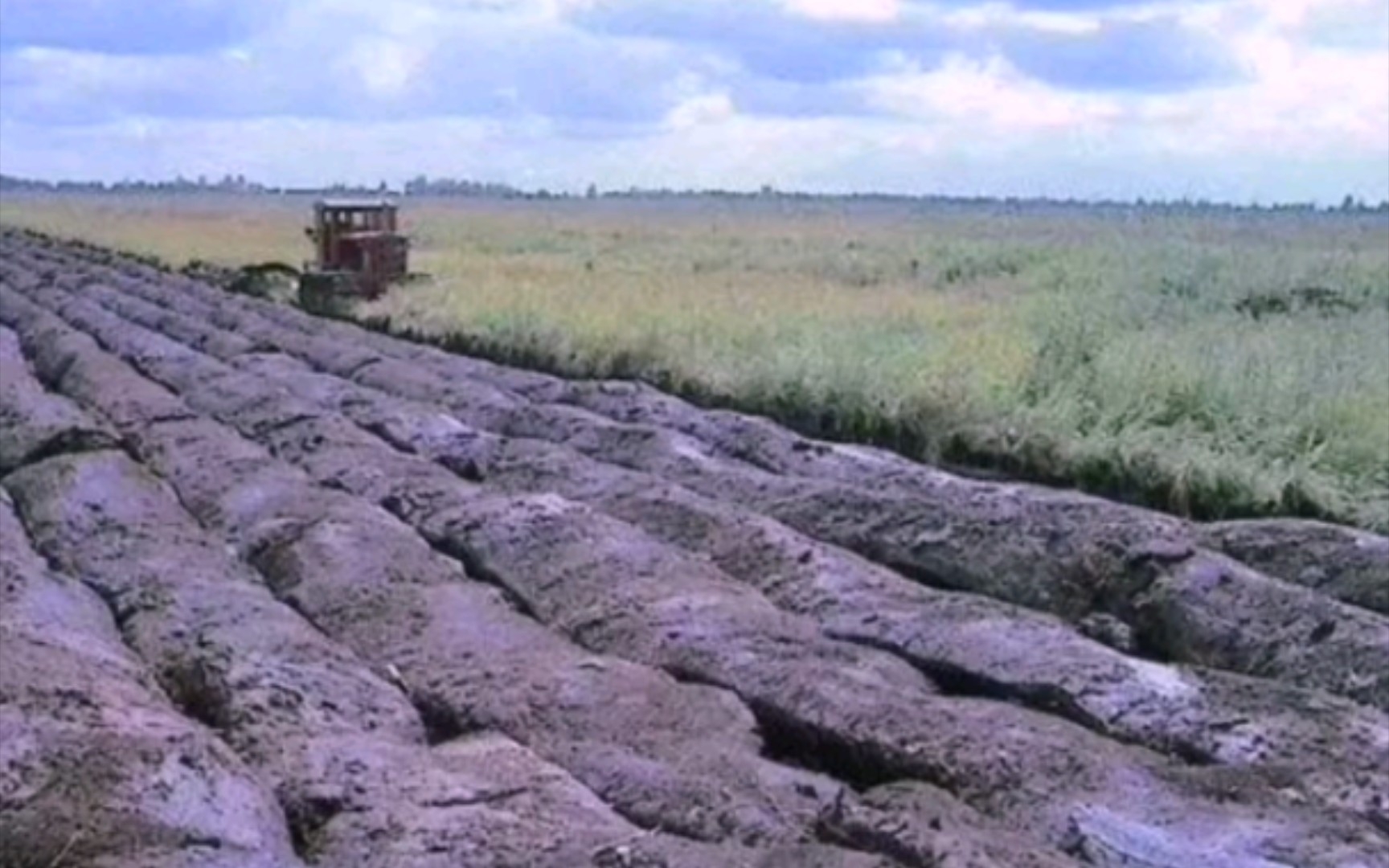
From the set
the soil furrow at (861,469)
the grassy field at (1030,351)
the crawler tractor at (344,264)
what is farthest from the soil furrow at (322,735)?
the crawler tractor at (344,264)

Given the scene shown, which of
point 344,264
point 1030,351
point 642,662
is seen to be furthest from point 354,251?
point 642,662

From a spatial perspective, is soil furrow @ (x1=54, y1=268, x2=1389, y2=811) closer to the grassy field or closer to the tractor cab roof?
the grassy field

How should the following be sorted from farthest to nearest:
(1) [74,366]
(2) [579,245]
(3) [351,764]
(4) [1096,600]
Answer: (2) [579,245] → (1) [74,366] → (4) [1096,600] → (3) [351,764]

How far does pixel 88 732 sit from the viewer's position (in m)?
4.36

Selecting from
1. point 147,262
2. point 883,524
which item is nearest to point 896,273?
point 147,262

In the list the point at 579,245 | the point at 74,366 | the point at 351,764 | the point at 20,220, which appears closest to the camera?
the point at 351,764

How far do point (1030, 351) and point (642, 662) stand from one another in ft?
38.1

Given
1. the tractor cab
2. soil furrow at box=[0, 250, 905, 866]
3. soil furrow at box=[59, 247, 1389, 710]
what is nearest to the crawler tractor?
the tractor cab

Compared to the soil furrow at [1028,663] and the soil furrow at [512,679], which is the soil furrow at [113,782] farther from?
the soil furrow at [1028,663]

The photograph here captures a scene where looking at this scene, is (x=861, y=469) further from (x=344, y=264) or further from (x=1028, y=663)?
(x=344, y=264)

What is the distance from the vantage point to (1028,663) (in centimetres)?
573

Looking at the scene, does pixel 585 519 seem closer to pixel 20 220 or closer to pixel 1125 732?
pixel 1125 732

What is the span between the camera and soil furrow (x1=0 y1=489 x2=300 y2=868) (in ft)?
12.7

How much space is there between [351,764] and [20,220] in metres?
69.1
